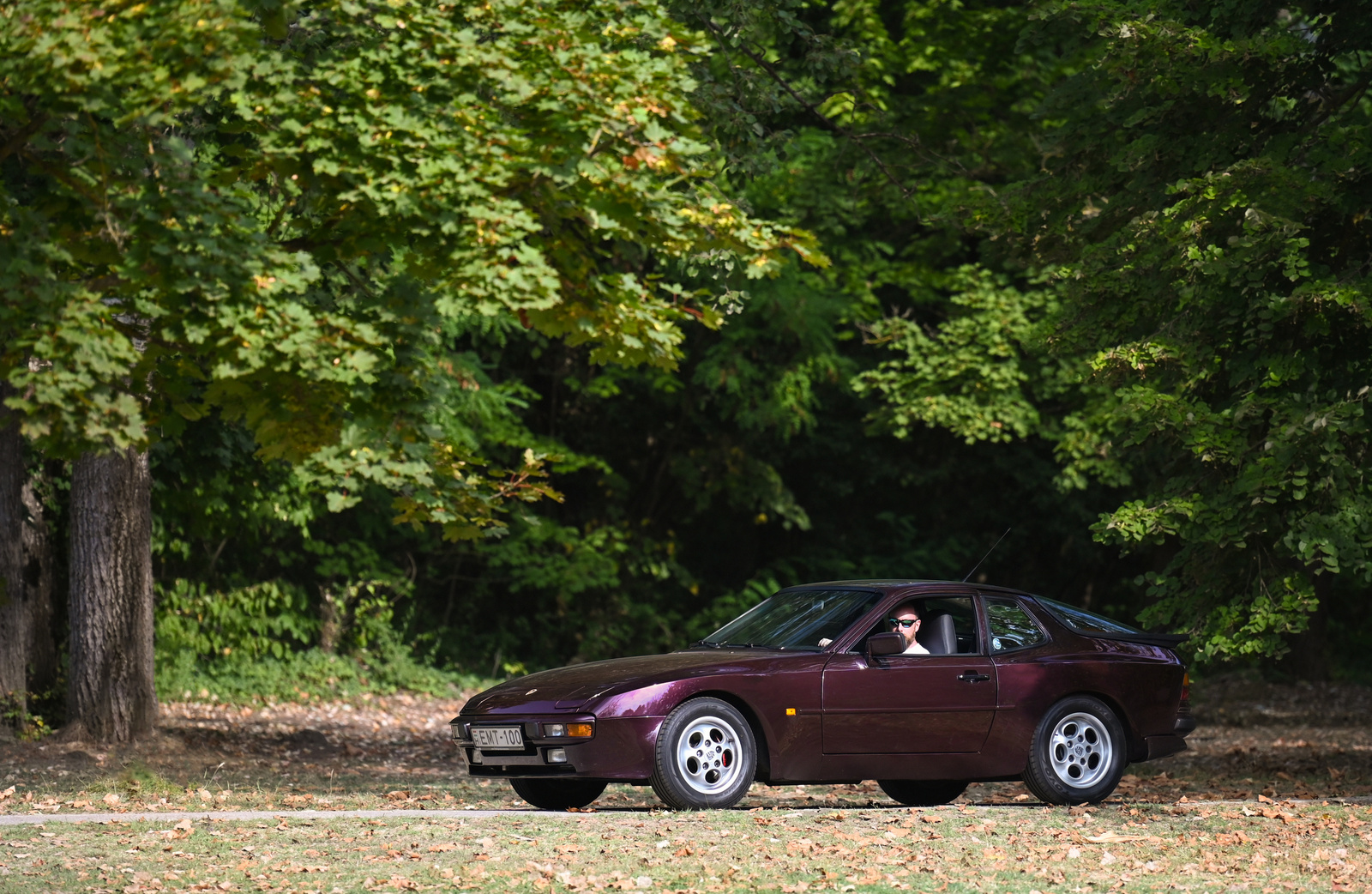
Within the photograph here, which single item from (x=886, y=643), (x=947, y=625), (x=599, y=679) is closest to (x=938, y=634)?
(x=947, y=625)

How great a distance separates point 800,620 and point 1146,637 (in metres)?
2.70

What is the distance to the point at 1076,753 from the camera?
10.9m

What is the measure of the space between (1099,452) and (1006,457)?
574 cm

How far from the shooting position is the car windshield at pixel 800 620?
34.3ft

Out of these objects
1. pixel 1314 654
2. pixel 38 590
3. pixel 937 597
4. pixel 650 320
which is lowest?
pixel 1314 654

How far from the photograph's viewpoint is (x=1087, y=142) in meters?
14.5

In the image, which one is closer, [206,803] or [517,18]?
[517,18]

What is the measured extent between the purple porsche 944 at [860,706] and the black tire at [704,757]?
0.04 feet

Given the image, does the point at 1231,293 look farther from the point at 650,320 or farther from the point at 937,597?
the point at 650,320

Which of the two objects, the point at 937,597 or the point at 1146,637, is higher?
the point at 937,597

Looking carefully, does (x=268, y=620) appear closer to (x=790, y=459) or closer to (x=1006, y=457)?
(x=790, y=459)

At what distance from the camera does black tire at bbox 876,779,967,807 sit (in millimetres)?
11354

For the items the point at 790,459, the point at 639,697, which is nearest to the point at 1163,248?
the point at 639,697

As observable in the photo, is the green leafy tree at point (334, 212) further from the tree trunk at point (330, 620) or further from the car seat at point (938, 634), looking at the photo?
the tree trunk at point (330, 620)
